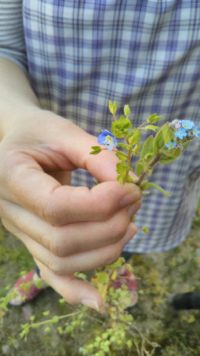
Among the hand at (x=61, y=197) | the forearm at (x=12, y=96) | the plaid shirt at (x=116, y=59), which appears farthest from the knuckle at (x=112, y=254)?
the plaid shirt at (x=116, y=59)

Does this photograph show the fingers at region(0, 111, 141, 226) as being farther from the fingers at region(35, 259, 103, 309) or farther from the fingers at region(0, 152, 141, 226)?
the fingers at region(35, 259, 103, 309)

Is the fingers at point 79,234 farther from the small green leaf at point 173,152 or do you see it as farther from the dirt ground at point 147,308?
the dirt ground at point 147,308

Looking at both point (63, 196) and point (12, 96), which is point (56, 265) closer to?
point (63, 196)

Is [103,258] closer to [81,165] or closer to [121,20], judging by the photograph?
[81,165]

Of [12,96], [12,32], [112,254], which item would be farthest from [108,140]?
[12,32]

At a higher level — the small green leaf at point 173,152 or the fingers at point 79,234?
the small green leaf at point 173,152

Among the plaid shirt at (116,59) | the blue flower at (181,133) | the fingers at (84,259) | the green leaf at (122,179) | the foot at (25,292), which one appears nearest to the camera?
the blue flower at (181,133)

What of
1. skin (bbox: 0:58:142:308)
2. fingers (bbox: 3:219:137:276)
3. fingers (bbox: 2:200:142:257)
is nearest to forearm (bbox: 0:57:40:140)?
skin (bbox: 0:58:142:308)
